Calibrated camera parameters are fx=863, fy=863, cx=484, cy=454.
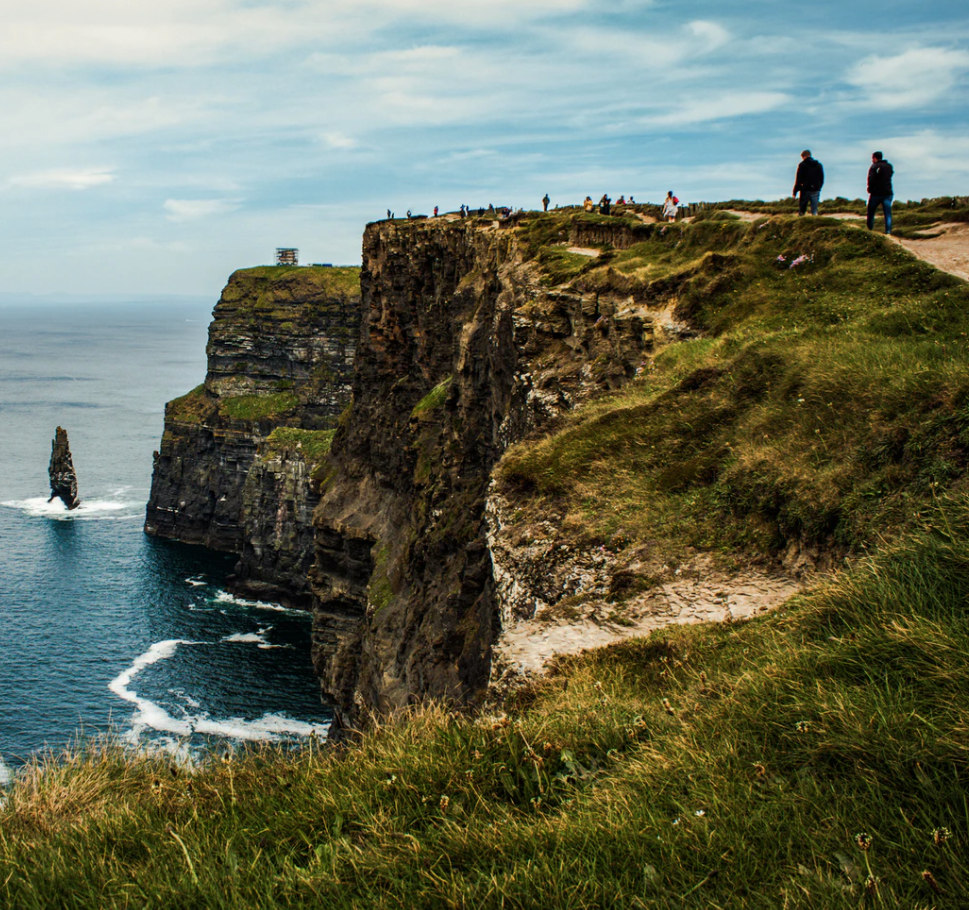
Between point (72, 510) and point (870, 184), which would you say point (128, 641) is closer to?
point (72, 510)

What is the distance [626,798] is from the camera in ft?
23.5

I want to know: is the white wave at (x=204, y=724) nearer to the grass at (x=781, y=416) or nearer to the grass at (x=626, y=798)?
the grass at (x=781, y=416)

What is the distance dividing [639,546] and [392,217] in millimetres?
61112

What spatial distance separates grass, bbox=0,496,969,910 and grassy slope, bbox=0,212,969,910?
24mm

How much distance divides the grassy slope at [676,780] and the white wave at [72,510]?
397 feet

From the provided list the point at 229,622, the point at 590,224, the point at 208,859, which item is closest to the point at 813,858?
the point at 208,859

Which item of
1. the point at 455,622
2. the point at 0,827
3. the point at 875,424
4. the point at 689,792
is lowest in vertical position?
the point at 455,622

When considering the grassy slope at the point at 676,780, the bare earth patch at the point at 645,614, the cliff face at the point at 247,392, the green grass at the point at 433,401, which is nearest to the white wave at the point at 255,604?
the cliff face at the point at 247,392

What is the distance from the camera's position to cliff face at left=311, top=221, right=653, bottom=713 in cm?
2769

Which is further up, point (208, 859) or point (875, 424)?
point (875, 424)

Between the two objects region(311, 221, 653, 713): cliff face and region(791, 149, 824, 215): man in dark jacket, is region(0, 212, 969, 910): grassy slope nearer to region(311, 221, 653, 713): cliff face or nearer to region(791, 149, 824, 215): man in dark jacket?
region(311, 221, 653, 713): cliff face

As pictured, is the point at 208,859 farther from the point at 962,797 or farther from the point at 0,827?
the point at 962,797

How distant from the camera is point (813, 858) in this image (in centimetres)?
596

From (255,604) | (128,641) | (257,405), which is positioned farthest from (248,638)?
(257,405)
